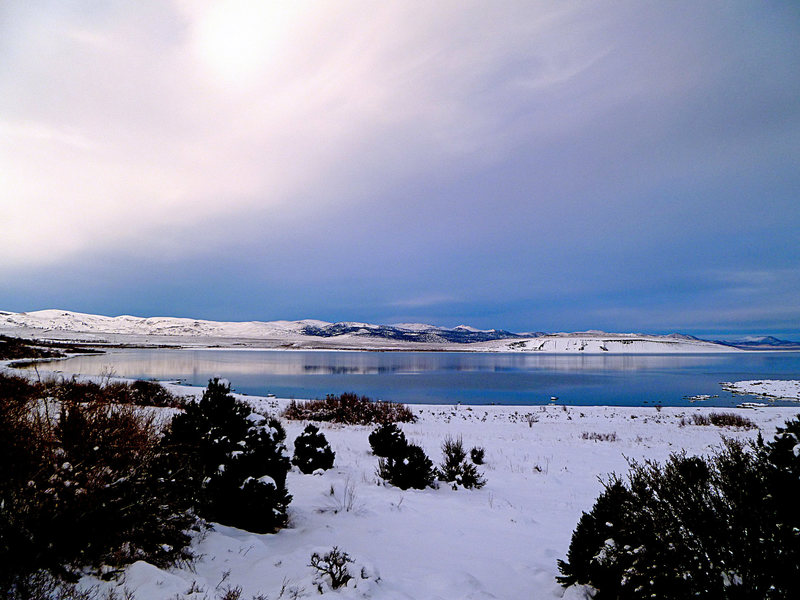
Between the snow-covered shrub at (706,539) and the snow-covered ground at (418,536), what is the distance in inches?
29.7

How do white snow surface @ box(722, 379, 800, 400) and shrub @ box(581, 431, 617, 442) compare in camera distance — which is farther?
white snow surface @ box(722, 379, 800, 400)

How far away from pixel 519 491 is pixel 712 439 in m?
10.3

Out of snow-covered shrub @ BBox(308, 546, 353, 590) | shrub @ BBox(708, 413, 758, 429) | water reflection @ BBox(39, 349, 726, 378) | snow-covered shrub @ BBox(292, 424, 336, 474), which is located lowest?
water reflection @ BBox(39, 349, 726, 378)

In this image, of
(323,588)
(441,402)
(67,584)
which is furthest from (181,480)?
(441,402)

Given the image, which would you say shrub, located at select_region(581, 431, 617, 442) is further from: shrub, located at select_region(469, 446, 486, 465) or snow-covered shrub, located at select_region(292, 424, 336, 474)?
snow-covered shrub, located at select_region(292, 424, 336, 474)

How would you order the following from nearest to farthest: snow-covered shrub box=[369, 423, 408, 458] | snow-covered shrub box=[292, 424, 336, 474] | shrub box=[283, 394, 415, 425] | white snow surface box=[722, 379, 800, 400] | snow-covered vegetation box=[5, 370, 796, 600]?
snow-covered vegetation box=[5, 370, 796, 600] < snow-covered shrub box=[292, 424, 336, 474] < snow-covered shrub box=[369, 423, 408, 458] < shrub box=[283, 394, 415, 425] < white snow surface box=[722, 379, 800, 400]

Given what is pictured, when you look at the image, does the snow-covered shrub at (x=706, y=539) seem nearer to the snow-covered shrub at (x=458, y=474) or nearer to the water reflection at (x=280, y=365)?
the snow-covered shrub at (x=458, y=474)

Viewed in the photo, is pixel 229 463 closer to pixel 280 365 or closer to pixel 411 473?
pixel 411 473

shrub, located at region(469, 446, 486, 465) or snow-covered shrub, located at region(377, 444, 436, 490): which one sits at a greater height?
snow-covered shrub, located at region(377, 444, 436, 490)

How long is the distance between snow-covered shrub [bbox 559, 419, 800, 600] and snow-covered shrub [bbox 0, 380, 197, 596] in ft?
12.9

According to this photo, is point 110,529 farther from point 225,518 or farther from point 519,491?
point 519,491

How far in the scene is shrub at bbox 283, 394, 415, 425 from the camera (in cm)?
1848

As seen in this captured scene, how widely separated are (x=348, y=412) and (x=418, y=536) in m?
14.2

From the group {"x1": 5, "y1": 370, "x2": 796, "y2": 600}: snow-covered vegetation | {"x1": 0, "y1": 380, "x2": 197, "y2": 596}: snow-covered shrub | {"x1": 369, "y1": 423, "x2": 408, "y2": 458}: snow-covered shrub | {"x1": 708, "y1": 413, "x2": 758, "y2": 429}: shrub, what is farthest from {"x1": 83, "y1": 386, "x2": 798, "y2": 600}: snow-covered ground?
{"x1": 708, "y1": 413, "x2": 758, "y2": 429}: shrub
